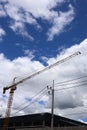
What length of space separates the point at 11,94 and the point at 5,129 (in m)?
15.0

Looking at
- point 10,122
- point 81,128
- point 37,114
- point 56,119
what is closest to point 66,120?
point 56,119

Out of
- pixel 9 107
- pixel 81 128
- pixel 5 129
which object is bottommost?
pixel 81 128

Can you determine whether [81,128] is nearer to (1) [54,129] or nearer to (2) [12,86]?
(1) [54,129]

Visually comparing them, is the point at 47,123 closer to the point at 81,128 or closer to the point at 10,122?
the point at 10,122

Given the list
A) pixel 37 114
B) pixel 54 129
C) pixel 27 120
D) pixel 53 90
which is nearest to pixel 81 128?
pixel 54 129

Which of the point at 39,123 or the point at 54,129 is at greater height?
the point at 39,123

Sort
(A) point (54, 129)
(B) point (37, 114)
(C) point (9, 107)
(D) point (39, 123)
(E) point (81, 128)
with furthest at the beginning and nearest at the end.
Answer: (C) point (9, 107) → (D) point (39, 123) → (B) point (37, 114) → (A) point (54, 129) → (E) point (81, 128)

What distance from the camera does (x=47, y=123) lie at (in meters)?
106

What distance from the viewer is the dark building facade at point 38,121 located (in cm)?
10019

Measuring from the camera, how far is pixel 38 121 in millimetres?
108062

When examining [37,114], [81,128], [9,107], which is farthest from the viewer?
[9,107]

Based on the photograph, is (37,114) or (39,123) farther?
(39,123)

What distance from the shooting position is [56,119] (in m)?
104

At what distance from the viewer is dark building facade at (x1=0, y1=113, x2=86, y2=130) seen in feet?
329
